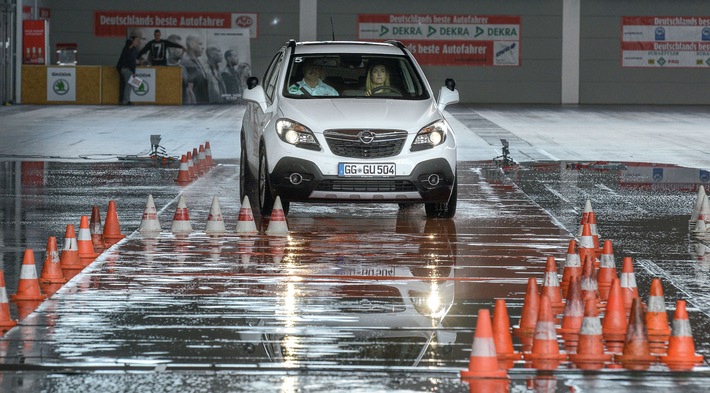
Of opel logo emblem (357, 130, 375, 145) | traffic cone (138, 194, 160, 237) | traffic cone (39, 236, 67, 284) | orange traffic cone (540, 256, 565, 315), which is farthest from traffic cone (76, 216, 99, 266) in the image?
orange traffic cone (540, 256, 565, 315)

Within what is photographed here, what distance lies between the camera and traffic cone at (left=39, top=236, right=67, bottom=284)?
29.2 ft

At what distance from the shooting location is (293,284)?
29.4 feet

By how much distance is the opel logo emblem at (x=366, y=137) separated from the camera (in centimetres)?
1219

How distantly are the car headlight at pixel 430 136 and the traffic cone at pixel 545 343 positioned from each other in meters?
5.68

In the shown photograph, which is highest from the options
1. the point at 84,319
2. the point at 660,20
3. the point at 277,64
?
the point at 660,20

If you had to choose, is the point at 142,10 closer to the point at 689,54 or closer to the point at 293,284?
the point at 689,54

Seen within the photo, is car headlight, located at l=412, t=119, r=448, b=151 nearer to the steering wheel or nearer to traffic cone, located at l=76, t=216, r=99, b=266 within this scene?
the steering wheel

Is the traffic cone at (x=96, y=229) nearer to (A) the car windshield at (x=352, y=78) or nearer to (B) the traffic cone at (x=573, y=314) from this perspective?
(A) the car windshield at (x=352, y=78)

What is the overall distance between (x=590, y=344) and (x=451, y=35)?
3554 centimetres

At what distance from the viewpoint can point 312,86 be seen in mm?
13102

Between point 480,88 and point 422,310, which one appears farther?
point 480,88

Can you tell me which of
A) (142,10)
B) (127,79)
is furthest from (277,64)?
(142,10)

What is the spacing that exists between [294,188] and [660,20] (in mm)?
32172

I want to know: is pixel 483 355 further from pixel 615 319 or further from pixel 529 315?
pixel 615 319
